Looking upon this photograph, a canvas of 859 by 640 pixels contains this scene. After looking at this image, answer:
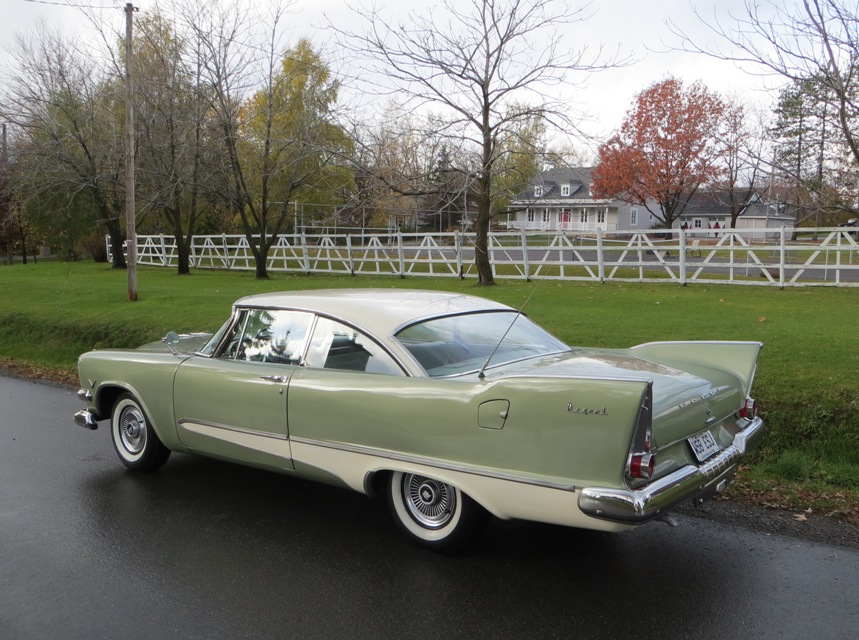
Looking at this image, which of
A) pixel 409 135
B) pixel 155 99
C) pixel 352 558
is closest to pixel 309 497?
pixel 352 558

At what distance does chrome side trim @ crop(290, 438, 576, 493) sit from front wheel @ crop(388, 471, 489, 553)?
0.18m

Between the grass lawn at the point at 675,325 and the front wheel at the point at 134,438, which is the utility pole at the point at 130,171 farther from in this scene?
the front wheel at the point at 134,438

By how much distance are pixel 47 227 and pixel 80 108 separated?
1155cm

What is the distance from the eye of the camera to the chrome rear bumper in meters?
3.22

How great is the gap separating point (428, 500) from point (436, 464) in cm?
40

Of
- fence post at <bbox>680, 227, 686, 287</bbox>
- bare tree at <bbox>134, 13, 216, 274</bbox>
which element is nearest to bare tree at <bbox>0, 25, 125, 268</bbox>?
bare tree at <bbox>134, 13, 216, 274</bbox>

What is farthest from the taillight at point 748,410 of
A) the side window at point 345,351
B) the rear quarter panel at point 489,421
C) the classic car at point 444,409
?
the side window at point 345,351

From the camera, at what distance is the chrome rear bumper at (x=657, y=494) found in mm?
3217

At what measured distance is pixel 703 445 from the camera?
3846 mm

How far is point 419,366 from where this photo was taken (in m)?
4.12

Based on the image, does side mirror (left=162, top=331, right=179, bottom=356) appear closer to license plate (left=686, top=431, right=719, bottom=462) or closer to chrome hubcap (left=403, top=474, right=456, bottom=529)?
chrome hubcap (left=403, top=474, right=456, bottom=529)

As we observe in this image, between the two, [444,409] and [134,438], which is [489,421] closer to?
[444,409]

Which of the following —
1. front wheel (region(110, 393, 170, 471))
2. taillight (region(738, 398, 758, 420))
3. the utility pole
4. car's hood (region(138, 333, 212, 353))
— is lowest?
front wheel (region(110, 393, 170, 471))

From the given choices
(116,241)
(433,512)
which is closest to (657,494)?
(433,512)
